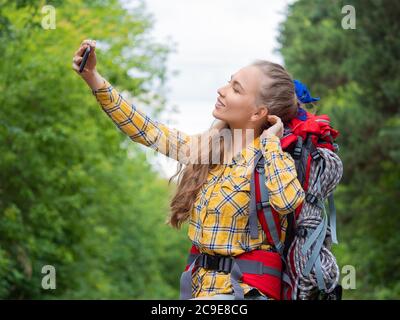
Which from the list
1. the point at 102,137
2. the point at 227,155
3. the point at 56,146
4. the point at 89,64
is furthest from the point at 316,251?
the point at 102,137

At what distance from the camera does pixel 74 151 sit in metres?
15.1

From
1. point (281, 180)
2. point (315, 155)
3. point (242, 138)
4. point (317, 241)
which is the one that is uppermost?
point (242, 138)

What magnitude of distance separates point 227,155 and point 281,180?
51cm

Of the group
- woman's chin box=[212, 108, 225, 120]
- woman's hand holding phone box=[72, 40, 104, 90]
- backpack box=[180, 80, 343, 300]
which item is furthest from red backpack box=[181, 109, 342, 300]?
woman's hand holding phone box=[72, 40, 104, 90]

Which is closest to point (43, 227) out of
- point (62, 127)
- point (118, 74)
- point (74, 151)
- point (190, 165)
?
point (74, 151)

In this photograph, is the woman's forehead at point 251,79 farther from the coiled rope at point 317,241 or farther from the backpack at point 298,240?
the coiled rope at point 317,241

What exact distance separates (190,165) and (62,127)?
9.48m

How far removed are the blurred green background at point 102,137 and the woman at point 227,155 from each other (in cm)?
22

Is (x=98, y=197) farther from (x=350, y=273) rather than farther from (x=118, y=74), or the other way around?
(x=350, y=273)

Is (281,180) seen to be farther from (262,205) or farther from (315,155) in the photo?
(315,155)

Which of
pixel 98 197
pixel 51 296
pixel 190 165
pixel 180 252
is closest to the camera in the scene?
pixel 190 165

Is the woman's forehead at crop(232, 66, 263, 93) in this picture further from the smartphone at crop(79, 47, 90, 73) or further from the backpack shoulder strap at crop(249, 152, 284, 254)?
the smartphone at crop(79, 47, 90, 73)

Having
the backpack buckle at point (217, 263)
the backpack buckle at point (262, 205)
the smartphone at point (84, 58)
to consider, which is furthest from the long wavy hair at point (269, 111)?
the smartphone at point (84, 58)

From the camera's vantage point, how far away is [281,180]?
3859 millimetres
